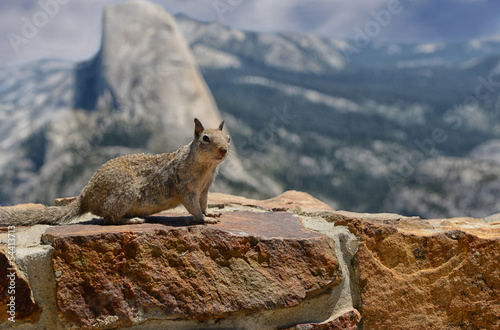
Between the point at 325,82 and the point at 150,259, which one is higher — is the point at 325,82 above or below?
above

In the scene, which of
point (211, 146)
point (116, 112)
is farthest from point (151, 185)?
point (116, 112)

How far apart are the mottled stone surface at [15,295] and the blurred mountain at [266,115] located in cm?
3885

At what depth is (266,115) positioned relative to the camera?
65.6 meters

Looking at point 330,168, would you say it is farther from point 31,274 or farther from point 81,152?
point 31,274

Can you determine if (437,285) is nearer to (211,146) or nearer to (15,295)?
(211,146)

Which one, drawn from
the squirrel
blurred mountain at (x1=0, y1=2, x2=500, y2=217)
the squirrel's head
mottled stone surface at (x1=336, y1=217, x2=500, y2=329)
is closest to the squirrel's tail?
the squirrel

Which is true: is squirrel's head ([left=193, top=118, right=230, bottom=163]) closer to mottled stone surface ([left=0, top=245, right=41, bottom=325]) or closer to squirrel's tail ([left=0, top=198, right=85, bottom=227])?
squirrel's tail ([left=0, top=198, right=85, bottom=227])

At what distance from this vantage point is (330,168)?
198 feet

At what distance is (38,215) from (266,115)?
62436 millimetres

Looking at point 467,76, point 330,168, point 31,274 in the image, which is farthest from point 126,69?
point 31,274

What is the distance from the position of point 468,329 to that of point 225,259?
1838 mm

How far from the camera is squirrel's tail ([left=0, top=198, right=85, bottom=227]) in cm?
355

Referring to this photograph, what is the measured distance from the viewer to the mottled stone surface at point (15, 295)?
104 inches

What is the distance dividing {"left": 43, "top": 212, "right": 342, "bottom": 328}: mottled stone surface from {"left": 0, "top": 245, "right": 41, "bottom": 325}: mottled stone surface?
18 cm
